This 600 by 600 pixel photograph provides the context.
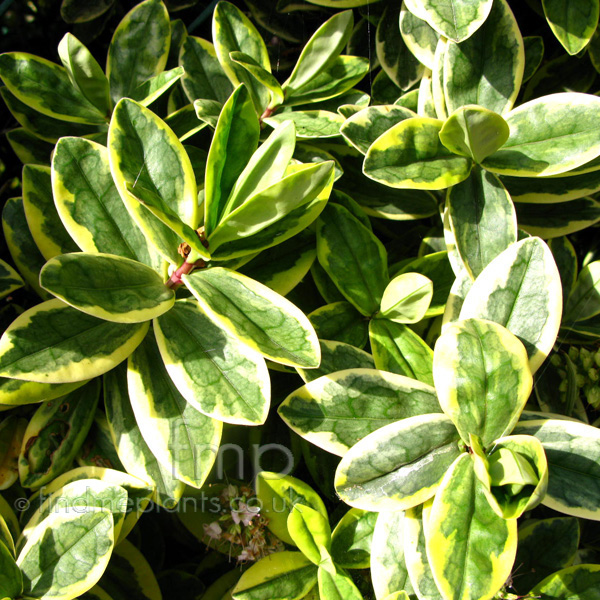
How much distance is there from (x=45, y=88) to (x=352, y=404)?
28.9 inches

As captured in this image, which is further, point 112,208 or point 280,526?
point 280,526

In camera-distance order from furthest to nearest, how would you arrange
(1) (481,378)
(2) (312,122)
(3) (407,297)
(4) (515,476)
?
(2) (312,122), (3) (407,297), (1) (481,378), (4) (515,476)

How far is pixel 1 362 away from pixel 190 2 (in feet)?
2.70

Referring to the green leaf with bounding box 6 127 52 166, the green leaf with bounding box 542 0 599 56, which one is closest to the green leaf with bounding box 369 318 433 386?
the green leaf with bounding box 542 0 599 56

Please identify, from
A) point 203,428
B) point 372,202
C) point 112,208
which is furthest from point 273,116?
point 203,428

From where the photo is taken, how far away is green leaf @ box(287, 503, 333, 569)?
88cm

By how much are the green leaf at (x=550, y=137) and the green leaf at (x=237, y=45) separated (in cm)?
40

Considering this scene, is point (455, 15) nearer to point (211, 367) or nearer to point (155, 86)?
point (155, 86)

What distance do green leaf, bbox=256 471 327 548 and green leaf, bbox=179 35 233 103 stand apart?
0.68 m

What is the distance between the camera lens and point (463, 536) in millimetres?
722

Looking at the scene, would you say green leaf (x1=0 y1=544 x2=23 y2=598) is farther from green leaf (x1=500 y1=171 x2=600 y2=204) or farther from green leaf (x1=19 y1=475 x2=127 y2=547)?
green leaf (x1=500 y1=171 x2=600 y2=204)

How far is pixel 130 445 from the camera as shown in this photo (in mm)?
896

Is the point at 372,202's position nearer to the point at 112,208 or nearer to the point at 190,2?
the point at 112,208

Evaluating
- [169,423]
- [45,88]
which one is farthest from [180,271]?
[45,88]
